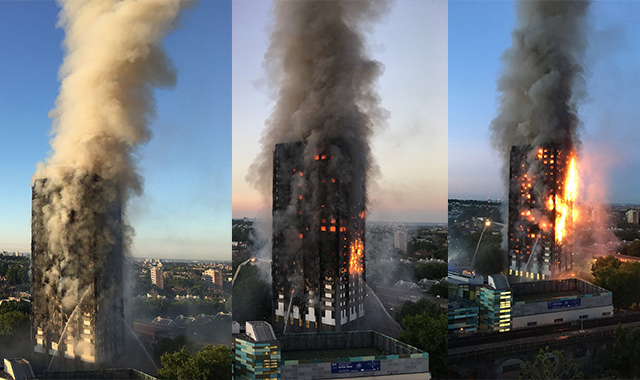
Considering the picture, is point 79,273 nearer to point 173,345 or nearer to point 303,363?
point 173,345

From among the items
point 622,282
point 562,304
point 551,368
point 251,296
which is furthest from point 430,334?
point 622,282

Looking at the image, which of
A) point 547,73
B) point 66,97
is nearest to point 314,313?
point 66,97

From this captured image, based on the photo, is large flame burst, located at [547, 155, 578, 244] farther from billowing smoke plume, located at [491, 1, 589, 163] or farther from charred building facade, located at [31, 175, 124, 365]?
charred building facade, located at [31, 175, 124, 365]

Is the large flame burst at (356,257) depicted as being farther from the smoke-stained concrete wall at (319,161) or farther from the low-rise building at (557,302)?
the low-rise building at (557,302)

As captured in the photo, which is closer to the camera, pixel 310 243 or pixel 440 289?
pixel 310 243

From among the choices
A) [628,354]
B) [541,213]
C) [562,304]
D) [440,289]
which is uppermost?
[541,213]
